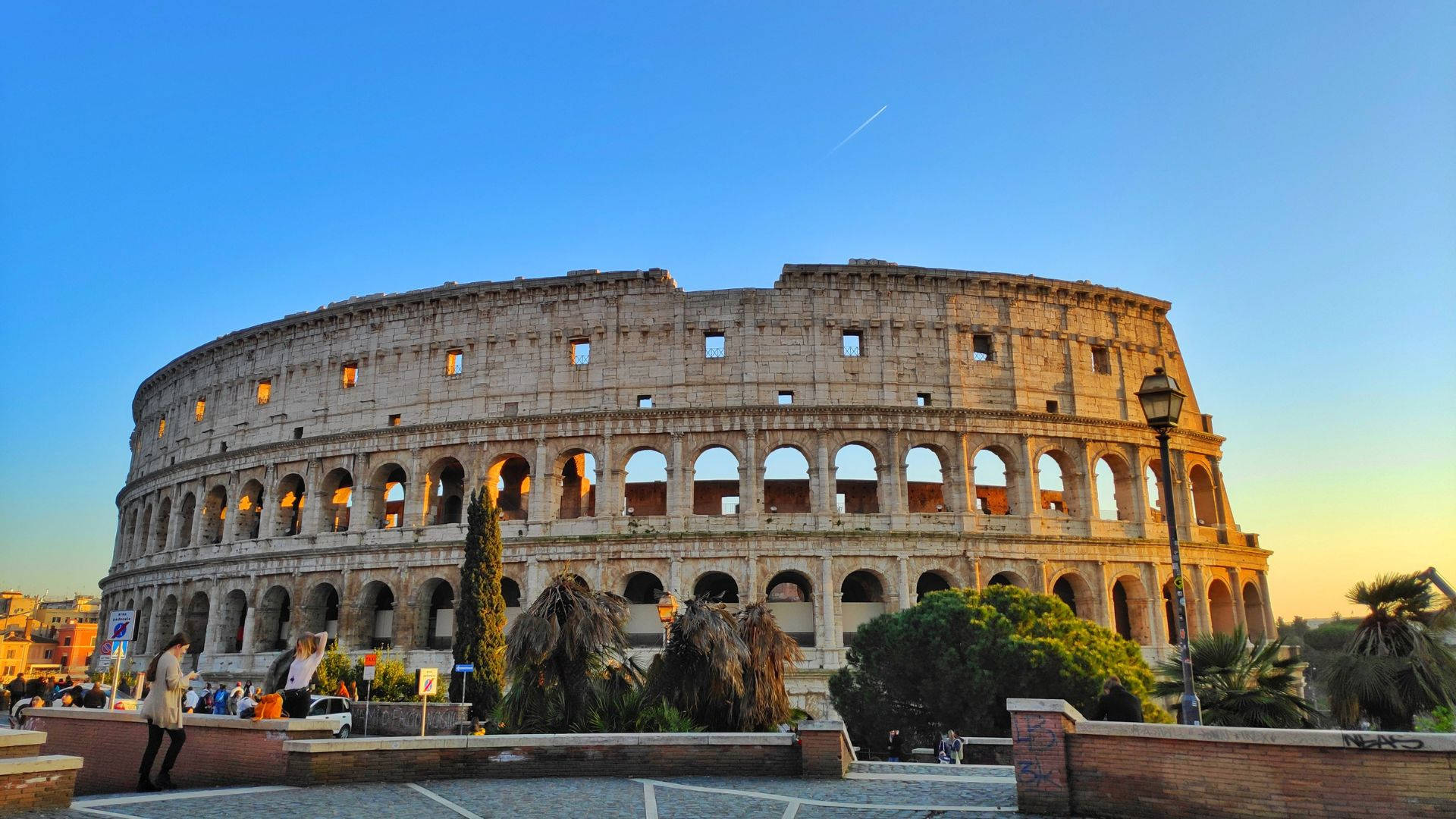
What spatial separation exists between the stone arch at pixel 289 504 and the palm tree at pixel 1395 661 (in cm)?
3692

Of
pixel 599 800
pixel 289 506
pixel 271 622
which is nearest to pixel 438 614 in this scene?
pixel 271 622

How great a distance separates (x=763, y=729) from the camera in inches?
629

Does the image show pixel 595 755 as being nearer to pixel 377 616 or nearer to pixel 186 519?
pixel 377 616

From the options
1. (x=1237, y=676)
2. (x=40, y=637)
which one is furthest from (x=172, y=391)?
(x=40, y=637)

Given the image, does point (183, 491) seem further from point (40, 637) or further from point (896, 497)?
point (40, 637)

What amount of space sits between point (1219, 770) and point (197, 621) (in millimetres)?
44446

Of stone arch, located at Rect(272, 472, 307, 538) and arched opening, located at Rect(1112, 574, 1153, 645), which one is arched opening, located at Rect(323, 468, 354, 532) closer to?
stone arch, located at Rect(272, 472, 307, 538)

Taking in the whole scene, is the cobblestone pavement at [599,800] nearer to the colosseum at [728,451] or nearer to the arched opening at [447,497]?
the colosseum at [728,451]

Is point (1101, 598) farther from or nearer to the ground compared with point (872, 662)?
farther from the ground

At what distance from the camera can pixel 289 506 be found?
41656 mm

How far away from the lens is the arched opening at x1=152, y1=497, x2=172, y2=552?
45.2 meters

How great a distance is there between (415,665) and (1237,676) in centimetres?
2742

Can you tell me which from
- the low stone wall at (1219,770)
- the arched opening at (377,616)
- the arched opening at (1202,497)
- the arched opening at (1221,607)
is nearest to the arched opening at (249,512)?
the arched opening at (377,616)

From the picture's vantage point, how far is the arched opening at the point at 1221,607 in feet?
125
